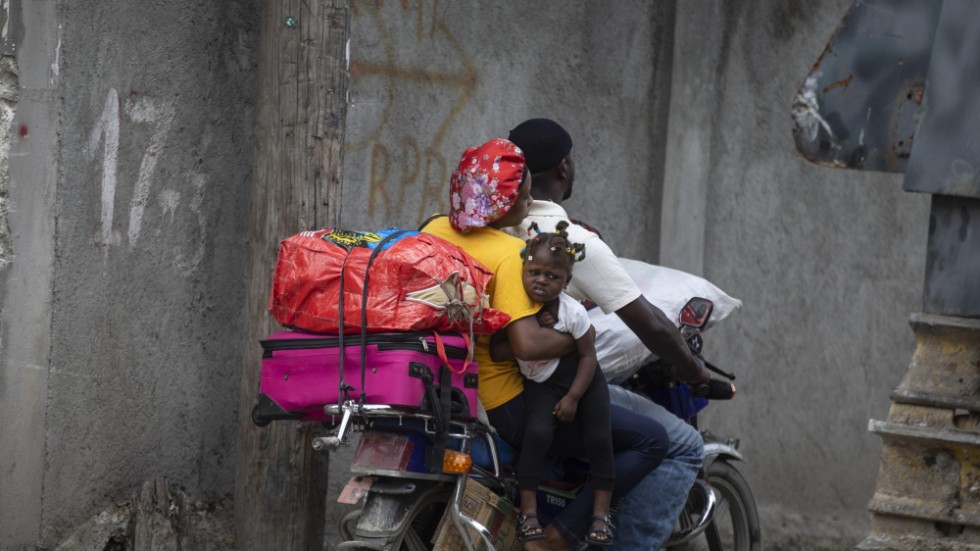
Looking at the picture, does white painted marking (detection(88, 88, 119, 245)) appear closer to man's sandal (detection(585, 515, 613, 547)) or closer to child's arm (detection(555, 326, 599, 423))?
child's arm (detection(555, 326, 599, 423))

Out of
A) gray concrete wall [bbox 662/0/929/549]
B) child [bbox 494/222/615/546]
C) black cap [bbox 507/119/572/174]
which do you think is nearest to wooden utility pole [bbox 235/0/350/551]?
black cap [bbox 507/119/572/174]

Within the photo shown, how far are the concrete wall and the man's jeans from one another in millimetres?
1622

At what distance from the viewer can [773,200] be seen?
672cm

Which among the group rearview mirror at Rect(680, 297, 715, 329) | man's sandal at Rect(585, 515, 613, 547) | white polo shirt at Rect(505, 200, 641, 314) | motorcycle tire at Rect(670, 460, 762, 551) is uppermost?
white polo shirt at Rect(505, 200, 641, 314)

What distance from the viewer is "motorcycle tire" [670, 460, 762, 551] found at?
17.2 ft

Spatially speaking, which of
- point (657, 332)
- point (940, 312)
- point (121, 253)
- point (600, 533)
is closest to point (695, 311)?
point (657, 332)

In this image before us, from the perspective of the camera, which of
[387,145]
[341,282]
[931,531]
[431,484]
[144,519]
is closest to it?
[931,531]

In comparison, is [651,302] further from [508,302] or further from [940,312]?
[940,312]

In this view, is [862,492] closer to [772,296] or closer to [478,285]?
[772,296]

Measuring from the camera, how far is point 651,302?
4.48 m

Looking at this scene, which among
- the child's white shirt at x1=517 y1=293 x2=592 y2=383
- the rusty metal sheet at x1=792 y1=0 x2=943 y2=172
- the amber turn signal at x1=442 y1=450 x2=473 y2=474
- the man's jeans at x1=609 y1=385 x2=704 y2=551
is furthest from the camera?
the man's jeans at x1=609 y1=385 x2=704 y2=551

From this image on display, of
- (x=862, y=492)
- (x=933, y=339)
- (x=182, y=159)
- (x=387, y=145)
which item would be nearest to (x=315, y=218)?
(x=182, y=159)

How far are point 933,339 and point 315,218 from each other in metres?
2.15

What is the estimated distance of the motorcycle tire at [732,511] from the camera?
206 inches
